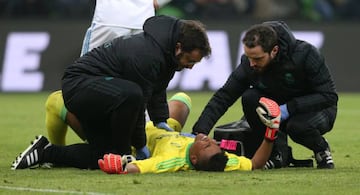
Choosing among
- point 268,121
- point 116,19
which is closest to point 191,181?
point 268,121

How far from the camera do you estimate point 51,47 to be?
20.5 m

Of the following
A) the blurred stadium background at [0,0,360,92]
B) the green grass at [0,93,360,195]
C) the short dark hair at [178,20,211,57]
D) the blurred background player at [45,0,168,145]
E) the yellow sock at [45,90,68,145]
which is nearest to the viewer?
the green grass at [0,93,360,195]

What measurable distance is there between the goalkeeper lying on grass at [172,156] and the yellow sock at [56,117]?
18.1 inches

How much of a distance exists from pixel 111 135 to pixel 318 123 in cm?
173

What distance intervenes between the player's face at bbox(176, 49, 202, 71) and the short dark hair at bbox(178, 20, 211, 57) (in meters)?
0.03

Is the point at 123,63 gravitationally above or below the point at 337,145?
above

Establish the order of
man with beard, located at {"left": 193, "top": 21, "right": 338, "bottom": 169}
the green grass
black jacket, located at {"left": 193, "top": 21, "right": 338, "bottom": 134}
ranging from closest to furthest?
the green grass < man with beard, located at {"left": 193, "top": 21, "right": 338, "bottom": 169} < black jacket, located at {"left": 193, "top": 21, "right": 338, "bottom": 134}

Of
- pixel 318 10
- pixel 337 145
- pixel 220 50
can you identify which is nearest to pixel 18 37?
pixel 220 50

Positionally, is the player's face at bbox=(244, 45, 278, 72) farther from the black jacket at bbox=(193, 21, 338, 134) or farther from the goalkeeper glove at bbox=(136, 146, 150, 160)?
the goalkeeper glove at bbox=(136, 146, 150, 160)

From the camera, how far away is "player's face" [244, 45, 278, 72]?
8.98 meters

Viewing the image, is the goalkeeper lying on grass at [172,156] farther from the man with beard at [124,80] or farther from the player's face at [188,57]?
the player's face at [188,57]

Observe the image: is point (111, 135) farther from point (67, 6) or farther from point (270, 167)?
point (67, 6)

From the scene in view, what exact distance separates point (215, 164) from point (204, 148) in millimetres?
185

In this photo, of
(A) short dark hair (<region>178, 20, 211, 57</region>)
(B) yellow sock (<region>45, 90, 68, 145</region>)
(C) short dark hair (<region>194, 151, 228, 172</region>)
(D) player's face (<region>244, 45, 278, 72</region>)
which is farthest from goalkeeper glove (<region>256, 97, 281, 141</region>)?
(B) yellow sock (<region>45, 90, 68, 145</region>)
